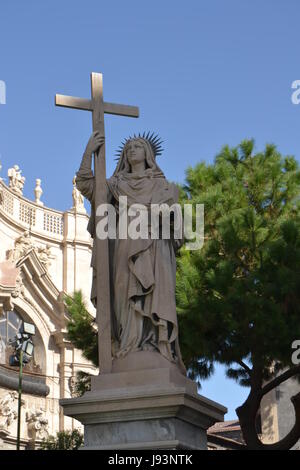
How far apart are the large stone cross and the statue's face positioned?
9.8 inches

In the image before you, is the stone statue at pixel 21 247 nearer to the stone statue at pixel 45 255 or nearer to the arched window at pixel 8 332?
the stone statue at pixel 45 255

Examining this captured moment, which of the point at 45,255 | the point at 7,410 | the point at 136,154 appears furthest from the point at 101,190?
the point at 45,255

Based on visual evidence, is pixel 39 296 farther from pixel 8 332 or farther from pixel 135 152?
pixel 135 152

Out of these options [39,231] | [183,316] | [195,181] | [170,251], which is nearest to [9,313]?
[39,231]

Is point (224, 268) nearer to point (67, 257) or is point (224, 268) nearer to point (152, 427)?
point (152, 427)

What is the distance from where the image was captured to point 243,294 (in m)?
14.1

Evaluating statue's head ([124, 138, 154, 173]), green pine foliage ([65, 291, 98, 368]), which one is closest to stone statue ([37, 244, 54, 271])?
green pine foliage ([65, 291, 98, 368])

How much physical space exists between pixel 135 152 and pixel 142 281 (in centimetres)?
123

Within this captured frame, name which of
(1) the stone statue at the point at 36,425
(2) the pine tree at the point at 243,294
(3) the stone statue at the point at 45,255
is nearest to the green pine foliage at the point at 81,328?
(2) the pine tree at the point at 243,294

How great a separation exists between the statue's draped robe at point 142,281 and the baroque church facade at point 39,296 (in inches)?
767

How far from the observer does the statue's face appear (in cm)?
727

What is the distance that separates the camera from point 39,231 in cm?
2989

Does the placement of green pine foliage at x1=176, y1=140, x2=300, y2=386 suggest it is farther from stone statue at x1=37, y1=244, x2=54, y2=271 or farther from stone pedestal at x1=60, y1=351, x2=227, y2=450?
stone statue at x1=37, y1=244, x2=54, y2=271

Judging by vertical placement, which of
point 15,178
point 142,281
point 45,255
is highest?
point 15,178
